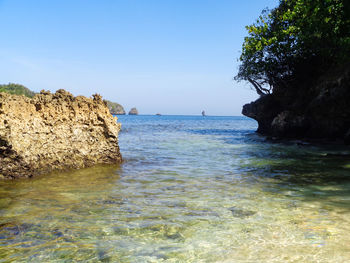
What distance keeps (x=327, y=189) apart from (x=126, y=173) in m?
5.43

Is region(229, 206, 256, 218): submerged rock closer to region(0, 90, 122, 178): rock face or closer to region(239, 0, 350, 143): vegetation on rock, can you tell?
region(0, 90, 122, 178): rock face

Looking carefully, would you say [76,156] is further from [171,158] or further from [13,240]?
[13,240]

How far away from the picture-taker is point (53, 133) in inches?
316

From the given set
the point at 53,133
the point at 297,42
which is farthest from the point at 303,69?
the point at 53,133

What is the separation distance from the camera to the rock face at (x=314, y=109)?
16.6 meters

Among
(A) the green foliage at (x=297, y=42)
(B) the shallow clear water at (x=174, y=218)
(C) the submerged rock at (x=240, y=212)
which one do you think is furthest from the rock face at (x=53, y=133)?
(A) the green foliage at (x=297, y=42)

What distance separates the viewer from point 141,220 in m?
4.35

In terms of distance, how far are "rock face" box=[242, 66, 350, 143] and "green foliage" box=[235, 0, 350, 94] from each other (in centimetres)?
129

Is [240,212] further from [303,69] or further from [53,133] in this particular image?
[303,69]

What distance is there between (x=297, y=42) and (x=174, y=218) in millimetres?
19992

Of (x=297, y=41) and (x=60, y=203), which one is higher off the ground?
(x=297, y=41)

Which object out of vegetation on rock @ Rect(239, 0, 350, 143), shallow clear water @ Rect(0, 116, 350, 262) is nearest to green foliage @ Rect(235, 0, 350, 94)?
vegetation on rock @ Rect(239, 0, 350, 143)

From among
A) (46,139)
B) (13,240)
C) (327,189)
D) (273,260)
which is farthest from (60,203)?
(327,189)

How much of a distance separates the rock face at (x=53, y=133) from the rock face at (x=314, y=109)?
1403 centimetres
